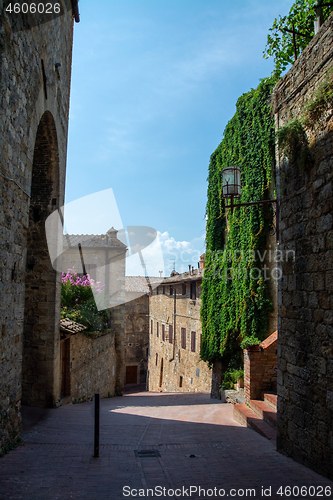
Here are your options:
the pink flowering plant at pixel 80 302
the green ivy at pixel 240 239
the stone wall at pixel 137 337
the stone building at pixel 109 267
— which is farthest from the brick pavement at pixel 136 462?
the stone wall at pixel 137 337

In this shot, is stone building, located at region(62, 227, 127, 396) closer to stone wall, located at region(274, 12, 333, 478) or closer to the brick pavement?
the brick pavement

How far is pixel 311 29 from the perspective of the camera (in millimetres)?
10227

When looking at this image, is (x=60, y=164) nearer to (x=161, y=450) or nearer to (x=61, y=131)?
(x=61, y=131)

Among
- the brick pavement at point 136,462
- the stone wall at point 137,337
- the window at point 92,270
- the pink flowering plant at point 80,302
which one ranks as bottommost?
the stone wall at point 137,337

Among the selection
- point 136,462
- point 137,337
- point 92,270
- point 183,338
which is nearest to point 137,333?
point 137,337

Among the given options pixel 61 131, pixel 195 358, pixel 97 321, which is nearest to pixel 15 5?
pixel 61 131

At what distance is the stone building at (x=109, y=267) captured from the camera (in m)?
15.7

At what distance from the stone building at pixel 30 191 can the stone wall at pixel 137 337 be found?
82.5 ft

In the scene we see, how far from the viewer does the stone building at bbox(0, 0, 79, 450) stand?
4.25m

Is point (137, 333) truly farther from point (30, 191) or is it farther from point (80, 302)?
point (30, 191)

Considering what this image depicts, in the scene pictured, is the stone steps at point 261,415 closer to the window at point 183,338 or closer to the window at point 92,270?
the window at point 92,270

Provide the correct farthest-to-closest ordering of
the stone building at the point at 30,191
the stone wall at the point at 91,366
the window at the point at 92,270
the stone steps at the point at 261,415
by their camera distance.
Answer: the window at the point at 92,270 < the stone wall at the point at 91,366 < the stone steps at the point at 261,415 < the stone building at the point at 30,191

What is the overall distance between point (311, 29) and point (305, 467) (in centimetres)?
1123

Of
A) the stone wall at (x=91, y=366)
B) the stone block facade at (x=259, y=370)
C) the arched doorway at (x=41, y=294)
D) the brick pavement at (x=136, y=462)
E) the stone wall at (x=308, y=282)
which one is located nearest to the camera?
the brick pavement at (x=136, y=462)
